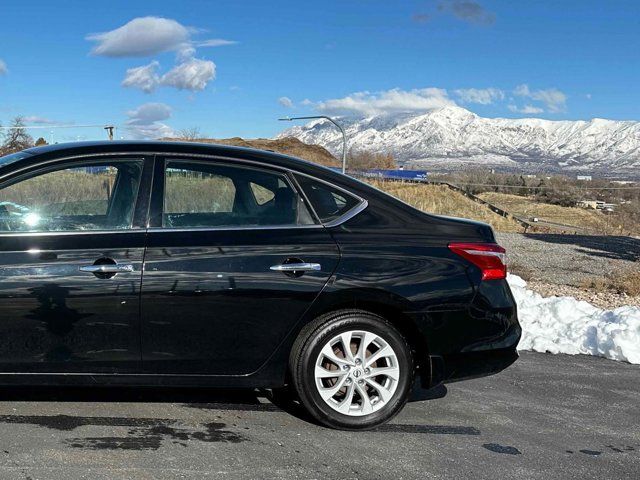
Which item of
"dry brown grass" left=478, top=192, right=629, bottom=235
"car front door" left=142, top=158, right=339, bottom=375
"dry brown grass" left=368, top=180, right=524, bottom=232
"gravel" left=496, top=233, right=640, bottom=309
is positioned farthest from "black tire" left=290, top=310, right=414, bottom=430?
"dry brown grass" left=478, top=192, right=629, bottom=235

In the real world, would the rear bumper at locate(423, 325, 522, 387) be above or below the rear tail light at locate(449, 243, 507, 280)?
below

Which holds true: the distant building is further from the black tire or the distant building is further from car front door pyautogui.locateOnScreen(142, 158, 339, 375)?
car front door pyautogui.locateOnScreen(142, 158, 339, 375)

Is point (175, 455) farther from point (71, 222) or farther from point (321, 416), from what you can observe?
point (71, 222)

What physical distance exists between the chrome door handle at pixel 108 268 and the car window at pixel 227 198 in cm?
35

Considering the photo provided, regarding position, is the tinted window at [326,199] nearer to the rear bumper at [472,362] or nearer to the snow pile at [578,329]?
the rear bumper at [472,362]

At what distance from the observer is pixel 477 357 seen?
4.62 metres

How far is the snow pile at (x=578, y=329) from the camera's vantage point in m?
6.88

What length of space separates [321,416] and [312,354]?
0.39 metres

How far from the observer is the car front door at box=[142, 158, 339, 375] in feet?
13.9

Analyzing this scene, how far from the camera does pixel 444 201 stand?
4778 cm

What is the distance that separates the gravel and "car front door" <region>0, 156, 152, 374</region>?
716 centimetres

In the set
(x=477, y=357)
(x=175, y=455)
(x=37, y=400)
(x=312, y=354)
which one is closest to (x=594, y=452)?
(x=477, y=357)

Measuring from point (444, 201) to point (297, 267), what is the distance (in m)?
44.2

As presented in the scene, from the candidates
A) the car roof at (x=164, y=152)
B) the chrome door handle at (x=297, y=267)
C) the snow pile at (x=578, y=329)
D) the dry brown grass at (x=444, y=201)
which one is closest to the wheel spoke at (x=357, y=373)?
the chrome door handle at (x=297, y=267)
